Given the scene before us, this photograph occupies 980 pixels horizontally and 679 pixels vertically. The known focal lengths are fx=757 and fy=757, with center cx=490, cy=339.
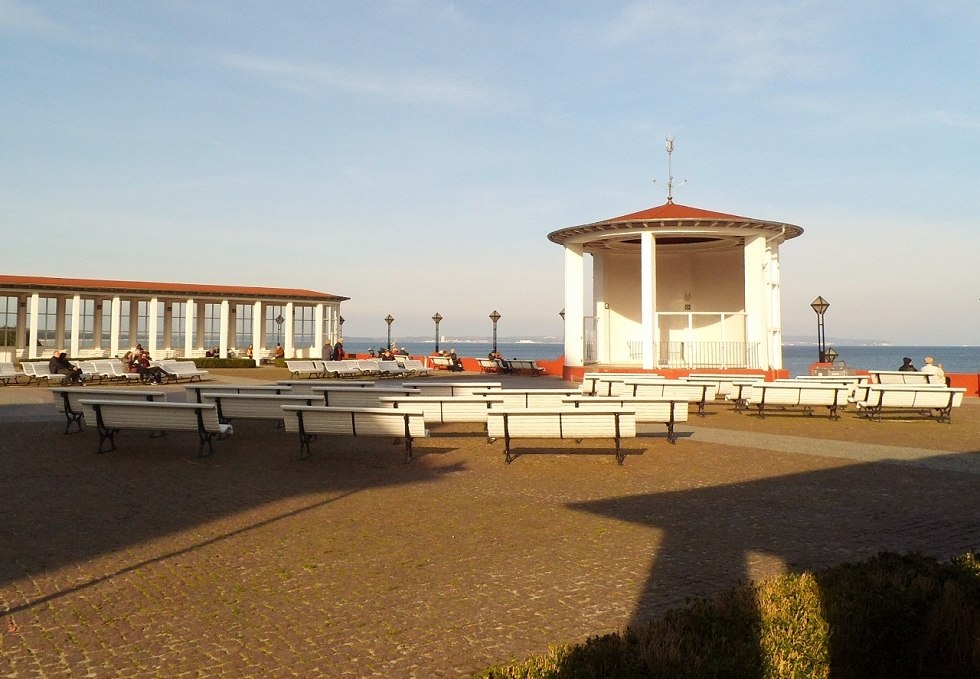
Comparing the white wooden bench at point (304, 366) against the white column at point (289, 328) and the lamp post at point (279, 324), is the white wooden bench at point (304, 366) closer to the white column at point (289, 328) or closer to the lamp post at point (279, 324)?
the white column at point (289, 328)

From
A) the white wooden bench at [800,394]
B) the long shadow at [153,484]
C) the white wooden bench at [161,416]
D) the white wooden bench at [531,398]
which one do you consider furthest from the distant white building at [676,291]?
the white wooden bench at [161,416]

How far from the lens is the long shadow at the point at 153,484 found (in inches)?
244

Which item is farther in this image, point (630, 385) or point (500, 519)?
point (630, 385)

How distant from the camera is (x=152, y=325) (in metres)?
41.1

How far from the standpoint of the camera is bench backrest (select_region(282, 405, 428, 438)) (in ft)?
33.5

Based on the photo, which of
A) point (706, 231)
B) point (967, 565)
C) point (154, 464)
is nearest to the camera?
point (967, 565)

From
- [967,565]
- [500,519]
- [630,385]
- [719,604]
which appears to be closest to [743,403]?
[630,385]

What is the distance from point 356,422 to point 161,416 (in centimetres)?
270

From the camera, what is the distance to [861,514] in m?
7.29

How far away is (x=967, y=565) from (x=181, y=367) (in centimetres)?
2880

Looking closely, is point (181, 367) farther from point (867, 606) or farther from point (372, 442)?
point (867, 606)

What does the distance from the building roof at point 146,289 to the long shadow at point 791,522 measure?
122ft

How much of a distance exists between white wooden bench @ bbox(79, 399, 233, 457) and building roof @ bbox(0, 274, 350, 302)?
103 ft

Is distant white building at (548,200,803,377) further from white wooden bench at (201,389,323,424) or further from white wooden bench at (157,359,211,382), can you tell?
white wooden bench at (201,389,323,424)
